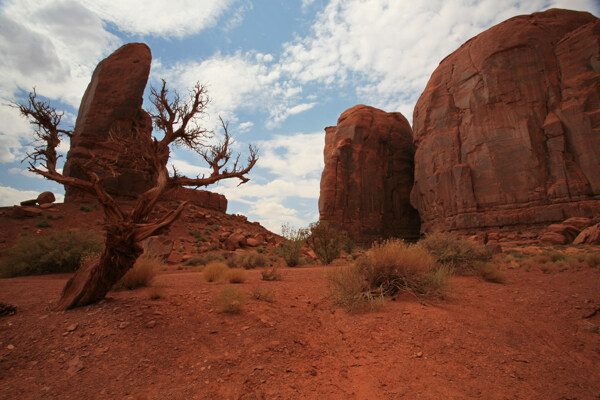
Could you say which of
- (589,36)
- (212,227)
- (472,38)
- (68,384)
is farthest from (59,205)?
(589,36)

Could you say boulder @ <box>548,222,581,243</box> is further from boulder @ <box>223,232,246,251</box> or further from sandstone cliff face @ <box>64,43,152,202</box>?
sandstone cliff face @ <box>64,43,152,202</box>

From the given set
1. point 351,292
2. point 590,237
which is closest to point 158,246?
point 351,292

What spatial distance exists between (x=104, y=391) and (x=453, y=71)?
123 feet

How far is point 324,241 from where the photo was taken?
58.6 ft

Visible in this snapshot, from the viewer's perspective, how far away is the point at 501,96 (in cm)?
2623

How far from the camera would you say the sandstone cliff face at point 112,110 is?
Result: 86.0ft

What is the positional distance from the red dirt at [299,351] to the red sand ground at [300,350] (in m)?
0.02

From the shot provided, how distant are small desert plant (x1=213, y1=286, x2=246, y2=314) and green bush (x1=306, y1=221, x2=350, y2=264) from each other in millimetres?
12348

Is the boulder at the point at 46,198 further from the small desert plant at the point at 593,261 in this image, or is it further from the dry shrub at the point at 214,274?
the small desert plant at the point at 593,261

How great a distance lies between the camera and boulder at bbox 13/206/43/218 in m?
20.8

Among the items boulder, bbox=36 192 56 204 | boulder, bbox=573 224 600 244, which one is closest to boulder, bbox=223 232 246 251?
boulder, bbox=36 192 56 204

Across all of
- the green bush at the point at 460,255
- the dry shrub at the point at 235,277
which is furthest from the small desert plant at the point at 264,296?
the green bush at the point at 460,255

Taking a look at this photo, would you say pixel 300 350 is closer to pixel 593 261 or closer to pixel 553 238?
pixel 593 261

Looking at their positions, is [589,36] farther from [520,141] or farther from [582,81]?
[520,141]
